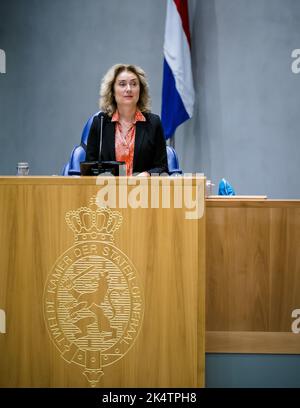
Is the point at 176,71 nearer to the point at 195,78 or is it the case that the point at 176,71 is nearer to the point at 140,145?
the point at 195,78

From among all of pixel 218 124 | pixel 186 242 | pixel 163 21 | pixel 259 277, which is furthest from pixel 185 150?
pixel 186 242

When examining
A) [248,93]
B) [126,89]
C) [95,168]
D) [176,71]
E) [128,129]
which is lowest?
[95,168]

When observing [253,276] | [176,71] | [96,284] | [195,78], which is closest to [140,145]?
[253,276]

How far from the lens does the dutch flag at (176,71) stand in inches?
193

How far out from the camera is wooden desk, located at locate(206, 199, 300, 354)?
113 inches

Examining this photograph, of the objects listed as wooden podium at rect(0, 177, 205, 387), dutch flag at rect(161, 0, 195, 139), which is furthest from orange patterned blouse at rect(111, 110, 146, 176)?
dutch flag at rect(161, 0, 195, 139)

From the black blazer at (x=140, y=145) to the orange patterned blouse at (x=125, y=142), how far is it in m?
0.02

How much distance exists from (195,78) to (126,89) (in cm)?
190

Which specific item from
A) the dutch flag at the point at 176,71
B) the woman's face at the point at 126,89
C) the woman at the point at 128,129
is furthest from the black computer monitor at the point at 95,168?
the dutch flag at the point at 176,71

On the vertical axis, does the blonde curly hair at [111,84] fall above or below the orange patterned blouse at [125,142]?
above

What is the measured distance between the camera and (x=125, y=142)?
342cm

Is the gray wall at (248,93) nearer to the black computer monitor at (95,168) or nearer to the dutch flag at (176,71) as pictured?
the dutch flag at (176,71)

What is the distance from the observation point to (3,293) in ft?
7.80
